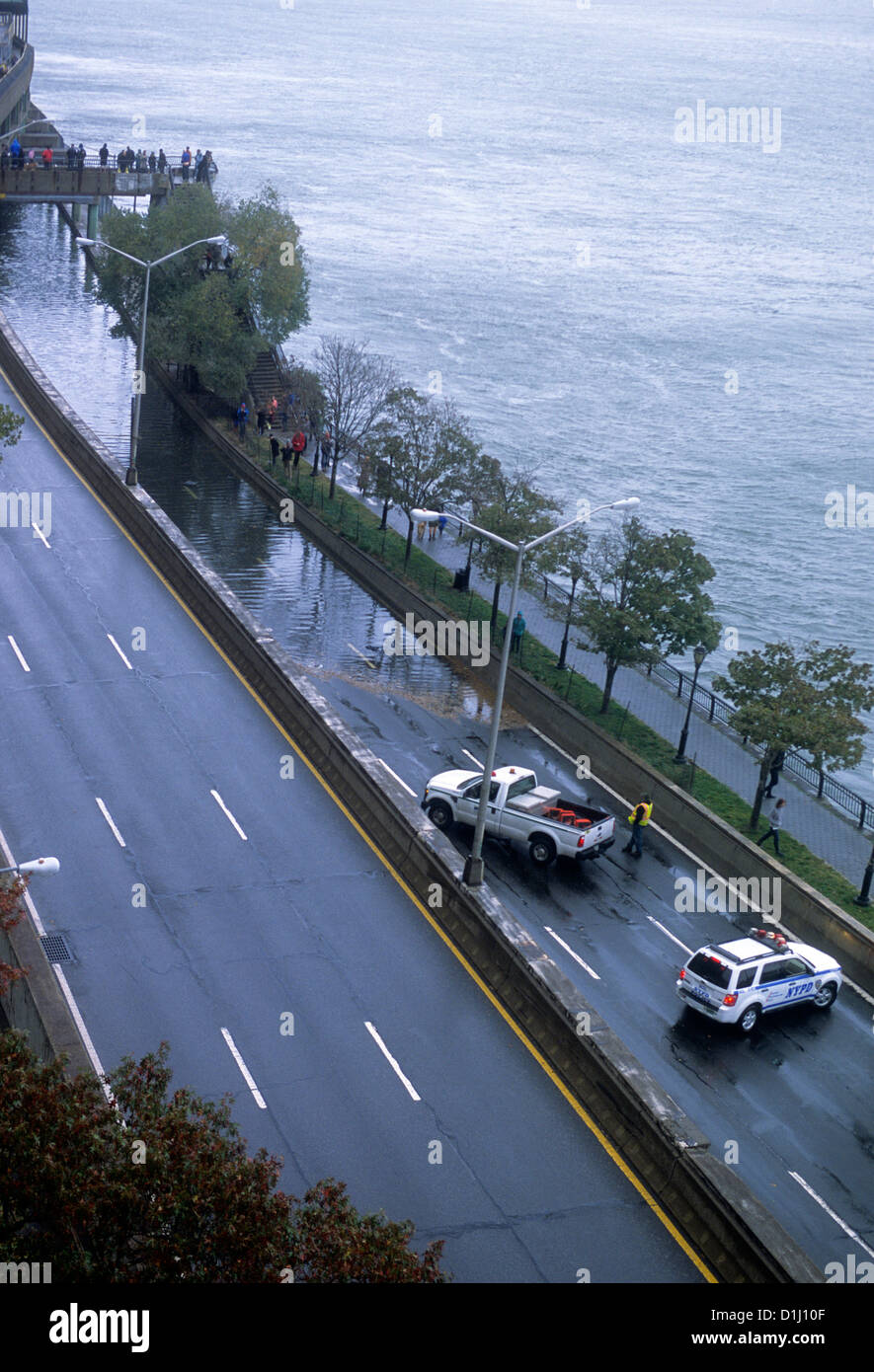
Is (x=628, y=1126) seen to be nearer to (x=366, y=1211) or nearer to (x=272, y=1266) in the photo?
(x=366, y=1211)

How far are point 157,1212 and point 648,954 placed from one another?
55.0 feet

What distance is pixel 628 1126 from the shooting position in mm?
23859

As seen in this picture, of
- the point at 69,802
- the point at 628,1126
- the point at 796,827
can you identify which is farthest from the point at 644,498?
the point at 628,1126

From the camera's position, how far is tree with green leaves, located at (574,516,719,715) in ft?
138

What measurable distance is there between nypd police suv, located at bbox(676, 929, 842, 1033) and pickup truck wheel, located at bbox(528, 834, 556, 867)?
548cm

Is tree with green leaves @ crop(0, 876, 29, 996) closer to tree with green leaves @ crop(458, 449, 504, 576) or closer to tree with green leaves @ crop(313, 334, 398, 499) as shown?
tree with green leaves @ crop(458, 449, 504, 576)

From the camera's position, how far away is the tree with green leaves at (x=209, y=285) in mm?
64625

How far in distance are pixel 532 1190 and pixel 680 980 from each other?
766cm

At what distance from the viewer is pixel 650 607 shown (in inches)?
1652

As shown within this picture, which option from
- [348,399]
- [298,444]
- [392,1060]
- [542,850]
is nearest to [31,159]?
[348,399]

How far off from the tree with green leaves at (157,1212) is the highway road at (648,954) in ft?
33.8

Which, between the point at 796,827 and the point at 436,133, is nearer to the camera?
the point at 796,827

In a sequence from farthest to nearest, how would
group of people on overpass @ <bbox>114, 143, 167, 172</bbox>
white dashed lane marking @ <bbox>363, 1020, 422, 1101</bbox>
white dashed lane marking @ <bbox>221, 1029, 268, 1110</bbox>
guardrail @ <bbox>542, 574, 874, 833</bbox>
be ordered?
group of people on overpass @ <bbox>114, 143, 167, 172</bbox>
guardrail @ <bbox>542, 574, 874, 833</bbox>
white dashed lane marking @ <bbox>363, 1020, 422, 1101</bbox>
white dashed lane marking @ <bbox>221, 1029, 268, 1110</bbox>

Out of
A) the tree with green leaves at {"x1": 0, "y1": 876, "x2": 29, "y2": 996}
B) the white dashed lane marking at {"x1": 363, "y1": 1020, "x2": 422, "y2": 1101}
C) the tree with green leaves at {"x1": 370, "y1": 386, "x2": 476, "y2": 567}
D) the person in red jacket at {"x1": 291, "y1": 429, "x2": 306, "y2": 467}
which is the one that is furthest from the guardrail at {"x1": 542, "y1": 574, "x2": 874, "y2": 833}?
the tree with green leaves at {"x1": 0, "y1": 876, "x2": 29, "y2": 996}
